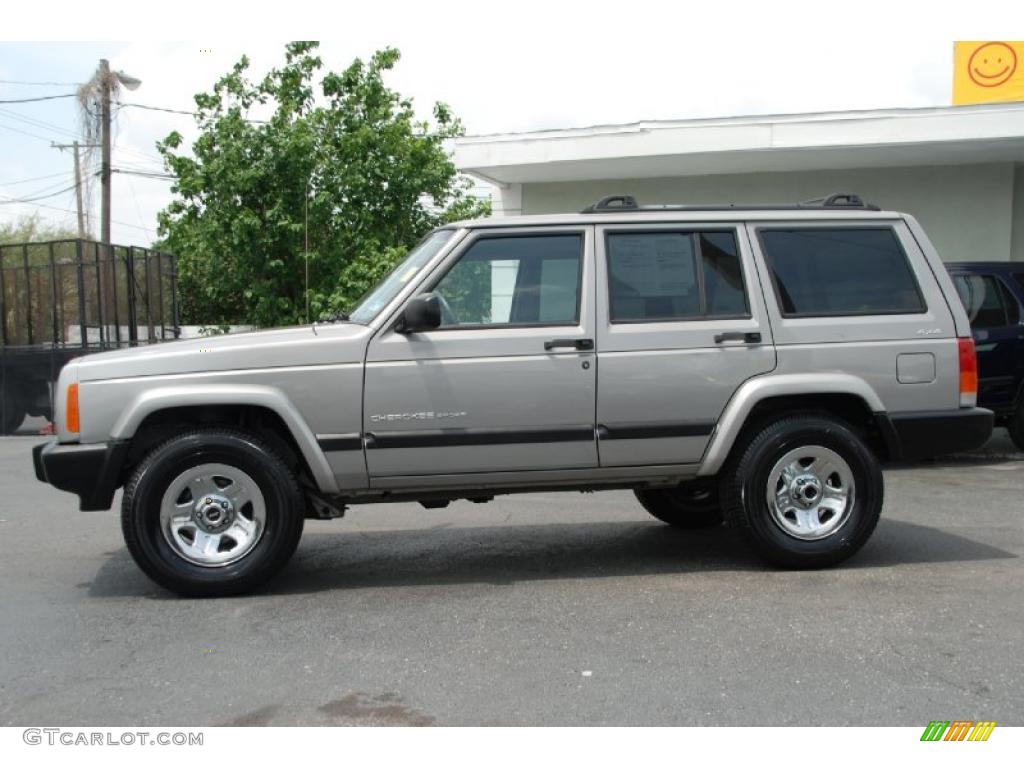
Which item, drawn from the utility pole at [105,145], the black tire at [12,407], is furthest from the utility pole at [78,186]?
the black tire at [12,407]

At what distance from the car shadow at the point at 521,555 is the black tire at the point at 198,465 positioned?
0.86 ft

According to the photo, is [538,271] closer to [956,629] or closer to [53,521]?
[956,629]

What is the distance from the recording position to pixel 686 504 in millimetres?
6922

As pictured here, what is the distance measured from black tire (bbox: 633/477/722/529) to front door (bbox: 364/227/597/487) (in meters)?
1.45

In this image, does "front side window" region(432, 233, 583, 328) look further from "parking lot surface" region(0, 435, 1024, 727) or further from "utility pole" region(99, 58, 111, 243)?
"utility pole" region(99, 58, 111, 243)

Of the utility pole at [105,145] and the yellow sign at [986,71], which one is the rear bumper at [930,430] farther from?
the utility pole at [105,145]

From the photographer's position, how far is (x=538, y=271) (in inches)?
226

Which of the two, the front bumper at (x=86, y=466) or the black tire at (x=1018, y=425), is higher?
the front bumper at (x=86, y=466)

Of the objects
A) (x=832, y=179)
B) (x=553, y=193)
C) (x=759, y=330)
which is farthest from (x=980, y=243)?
(x=759, y=330)

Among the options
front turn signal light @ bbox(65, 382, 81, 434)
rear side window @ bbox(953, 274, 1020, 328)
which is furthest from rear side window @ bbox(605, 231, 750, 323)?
rear side window @ bbox(953, 274, 1020, 328)

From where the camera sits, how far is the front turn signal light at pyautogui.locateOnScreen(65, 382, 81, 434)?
5383 mm

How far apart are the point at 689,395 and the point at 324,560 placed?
8.41 feet

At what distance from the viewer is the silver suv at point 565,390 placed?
5395 millimetres

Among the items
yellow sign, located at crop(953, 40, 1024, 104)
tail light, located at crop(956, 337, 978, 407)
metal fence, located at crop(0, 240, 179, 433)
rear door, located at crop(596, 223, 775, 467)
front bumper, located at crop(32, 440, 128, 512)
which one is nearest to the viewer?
front bumper, located at crop(32, 440, 128, 512)
